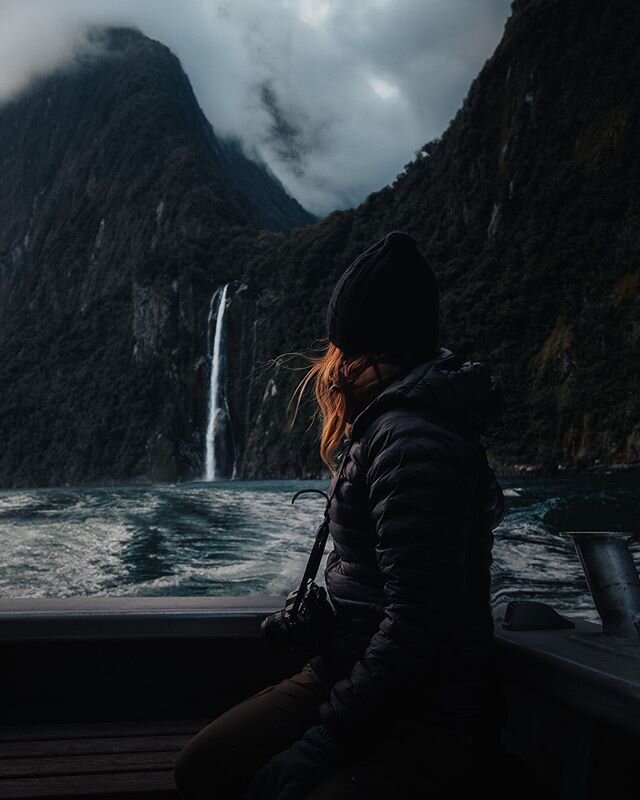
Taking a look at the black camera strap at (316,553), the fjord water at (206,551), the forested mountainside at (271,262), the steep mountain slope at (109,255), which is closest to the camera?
the black camera strap at (316,553)

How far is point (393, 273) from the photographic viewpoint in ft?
3.82

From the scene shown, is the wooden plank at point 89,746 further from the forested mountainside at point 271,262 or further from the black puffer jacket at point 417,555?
the forested mountainside at point 271,262

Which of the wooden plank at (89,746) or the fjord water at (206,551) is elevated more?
the wooden plank at (89,746)

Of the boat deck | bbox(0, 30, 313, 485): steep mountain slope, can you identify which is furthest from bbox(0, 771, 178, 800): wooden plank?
bbox(0, 30, 313, 485): steep mountain slope

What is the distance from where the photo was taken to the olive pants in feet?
3.17

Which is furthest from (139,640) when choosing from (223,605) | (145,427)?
(145,427)

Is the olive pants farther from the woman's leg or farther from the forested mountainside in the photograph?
the forested mountainside

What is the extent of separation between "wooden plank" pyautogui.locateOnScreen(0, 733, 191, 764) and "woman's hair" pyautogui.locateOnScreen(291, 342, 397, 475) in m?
0.65

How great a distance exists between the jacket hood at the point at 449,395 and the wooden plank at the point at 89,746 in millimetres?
822

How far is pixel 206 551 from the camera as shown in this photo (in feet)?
21.2

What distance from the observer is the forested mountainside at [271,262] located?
1348 inches

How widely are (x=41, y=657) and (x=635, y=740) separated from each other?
1164 mm

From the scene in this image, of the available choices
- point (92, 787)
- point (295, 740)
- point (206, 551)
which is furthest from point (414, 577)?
point (206, 551)

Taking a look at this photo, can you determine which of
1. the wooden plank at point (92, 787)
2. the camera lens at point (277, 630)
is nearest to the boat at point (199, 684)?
the wooden plank at point (92, 787)
